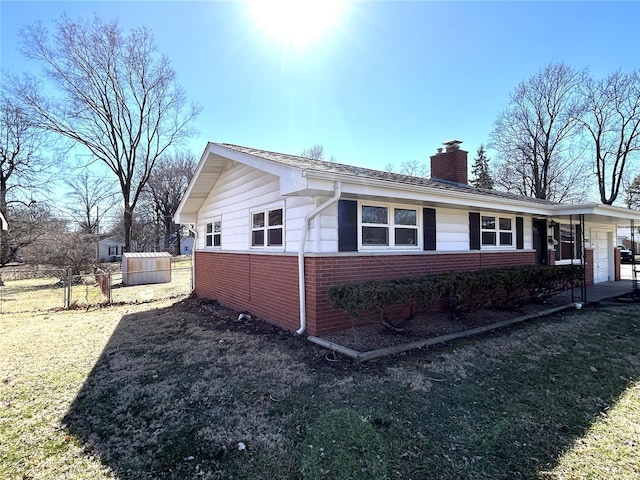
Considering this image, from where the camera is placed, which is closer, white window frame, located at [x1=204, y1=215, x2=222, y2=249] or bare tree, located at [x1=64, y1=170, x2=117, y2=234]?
white window frame, located at [x1=204, y1=215, x2=222, y2=249]

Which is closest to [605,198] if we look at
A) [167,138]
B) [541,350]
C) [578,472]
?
[541,350]

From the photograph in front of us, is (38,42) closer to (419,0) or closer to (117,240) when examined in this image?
(419,0)

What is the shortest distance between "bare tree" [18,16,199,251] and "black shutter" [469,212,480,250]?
22.1m

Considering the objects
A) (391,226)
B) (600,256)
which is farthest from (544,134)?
(391,226)

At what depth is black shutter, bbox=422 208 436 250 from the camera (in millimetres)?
7402

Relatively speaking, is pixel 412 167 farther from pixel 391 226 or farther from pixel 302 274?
pixel 302 274

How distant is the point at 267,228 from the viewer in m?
7.43

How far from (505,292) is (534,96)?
84.1ft

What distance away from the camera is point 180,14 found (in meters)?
8.94

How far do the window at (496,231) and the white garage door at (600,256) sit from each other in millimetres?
6939

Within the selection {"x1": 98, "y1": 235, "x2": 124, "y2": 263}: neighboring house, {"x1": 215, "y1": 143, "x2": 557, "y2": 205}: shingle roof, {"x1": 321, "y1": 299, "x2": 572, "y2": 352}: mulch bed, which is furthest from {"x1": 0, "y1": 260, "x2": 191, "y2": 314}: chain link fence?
{"x1": 98, "y1": 235, "x2": 124, "y2": 263}: neighboring house

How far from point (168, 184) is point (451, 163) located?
42.8m

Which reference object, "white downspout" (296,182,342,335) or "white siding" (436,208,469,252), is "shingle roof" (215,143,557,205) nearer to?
"white siding" (436,208,469,252)

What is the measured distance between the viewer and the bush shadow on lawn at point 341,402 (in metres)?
2.70
